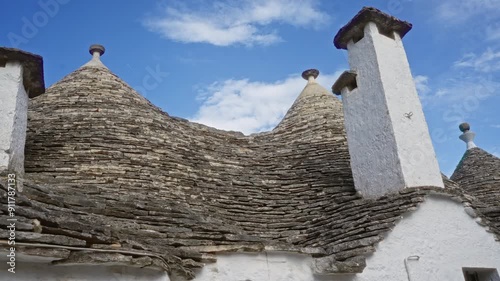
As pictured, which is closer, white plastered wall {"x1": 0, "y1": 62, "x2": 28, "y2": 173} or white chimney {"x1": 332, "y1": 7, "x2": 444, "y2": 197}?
white plastered wall {"x1": 0, "y1": 62, "x2": 28, "y2": 173}

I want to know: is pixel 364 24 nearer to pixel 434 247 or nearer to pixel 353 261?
pixel 434 247

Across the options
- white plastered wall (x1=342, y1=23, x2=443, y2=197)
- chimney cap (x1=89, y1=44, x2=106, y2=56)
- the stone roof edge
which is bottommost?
the stone roof edge

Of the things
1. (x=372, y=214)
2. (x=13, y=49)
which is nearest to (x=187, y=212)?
(x=372, y=214)

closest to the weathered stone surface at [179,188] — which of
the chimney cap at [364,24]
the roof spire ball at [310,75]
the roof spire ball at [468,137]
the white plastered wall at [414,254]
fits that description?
the white plastered wall at [414,254]

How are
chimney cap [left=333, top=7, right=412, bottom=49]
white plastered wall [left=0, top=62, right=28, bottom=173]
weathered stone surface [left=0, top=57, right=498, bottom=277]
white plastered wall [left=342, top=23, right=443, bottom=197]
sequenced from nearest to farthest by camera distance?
weathered stone surface [left=0, top=57, right=498, bottom=277] < white plastered wall [left=0, top=62, right=28, bottom=173] < white plastered wall [left=342, top=23, right=443, bottom=197] < chimney cap [left=333, top=7, right=412, bottom=49]

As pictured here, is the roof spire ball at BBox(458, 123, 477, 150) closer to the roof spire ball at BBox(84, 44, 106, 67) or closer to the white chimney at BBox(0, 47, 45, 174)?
the roof spire ball at BBox(84, 44, 106, 67)

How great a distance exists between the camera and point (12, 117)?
21.6ft

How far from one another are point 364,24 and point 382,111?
5.82ft

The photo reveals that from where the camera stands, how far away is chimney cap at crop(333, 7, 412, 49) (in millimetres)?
8383

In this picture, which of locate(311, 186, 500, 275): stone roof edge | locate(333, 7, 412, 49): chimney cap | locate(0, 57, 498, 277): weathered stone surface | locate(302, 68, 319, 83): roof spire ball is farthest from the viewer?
locate(302, 68, 319, 83): roof spire ball

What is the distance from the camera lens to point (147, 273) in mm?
4660

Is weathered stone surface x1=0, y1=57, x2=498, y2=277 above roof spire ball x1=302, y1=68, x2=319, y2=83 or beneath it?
beneath

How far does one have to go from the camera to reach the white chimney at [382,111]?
7.37 m

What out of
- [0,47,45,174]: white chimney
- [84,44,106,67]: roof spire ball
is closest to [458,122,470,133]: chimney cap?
[84,44,106,67]: roof spire ball
